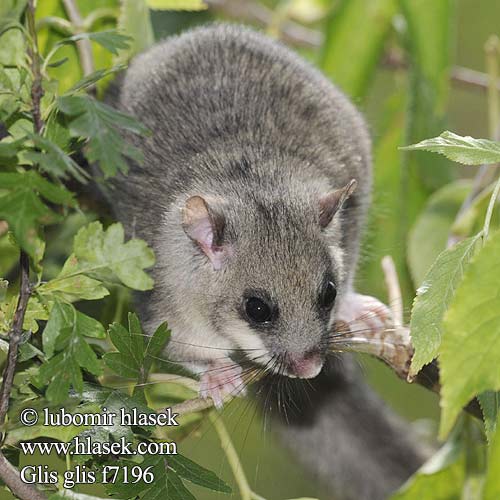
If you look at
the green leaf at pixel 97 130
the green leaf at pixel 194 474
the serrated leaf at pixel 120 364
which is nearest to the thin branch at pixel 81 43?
the green leaf at pixel 97 130

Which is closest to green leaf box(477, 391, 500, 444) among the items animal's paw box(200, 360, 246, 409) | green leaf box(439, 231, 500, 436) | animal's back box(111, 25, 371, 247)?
green leaf box(439, 231, 500, 436)

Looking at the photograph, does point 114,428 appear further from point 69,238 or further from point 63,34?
point 63,34

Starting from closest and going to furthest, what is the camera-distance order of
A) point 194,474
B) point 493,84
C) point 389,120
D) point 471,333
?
point 471,333 → point 194,474 → point 493,84 → point 389,120

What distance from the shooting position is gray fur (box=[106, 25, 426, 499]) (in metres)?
2.73

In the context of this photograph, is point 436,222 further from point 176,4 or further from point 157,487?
point 157,487

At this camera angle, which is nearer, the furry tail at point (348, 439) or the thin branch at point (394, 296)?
the thin branch at point (394, 296)

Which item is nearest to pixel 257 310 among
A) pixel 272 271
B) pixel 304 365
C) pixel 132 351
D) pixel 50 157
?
pixel 272 271

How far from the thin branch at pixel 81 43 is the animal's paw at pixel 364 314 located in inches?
43.7

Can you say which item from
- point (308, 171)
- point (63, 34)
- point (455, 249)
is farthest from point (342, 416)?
point (455, 249)

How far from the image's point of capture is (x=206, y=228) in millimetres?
2766

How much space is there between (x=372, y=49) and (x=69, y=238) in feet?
4.29

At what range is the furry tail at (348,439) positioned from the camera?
139 inches

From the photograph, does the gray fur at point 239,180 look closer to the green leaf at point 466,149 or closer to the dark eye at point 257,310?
the dark eye at point 257,310

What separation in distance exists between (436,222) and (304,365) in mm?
1007
